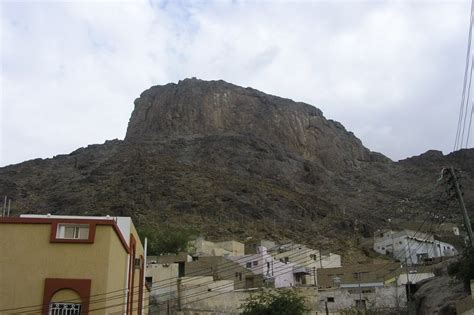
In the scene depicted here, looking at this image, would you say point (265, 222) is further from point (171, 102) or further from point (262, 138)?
point (171, 102)

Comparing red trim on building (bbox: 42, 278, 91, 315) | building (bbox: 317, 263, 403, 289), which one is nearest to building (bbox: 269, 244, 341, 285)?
building (bbox: 317, 263, 403, 289)

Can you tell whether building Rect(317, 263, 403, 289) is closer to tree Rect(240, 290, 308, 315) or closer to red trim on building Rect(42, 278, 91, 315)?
tree Rect(240, 290, 308, 315)

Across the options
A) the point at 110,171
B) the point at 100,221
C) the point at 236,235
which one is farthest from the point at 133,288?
the point at 110,171

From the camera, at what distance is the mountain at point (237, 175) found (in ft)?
336

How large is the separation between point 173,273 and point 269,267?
13.3 metres

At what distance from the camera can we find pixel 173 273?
50125 mm

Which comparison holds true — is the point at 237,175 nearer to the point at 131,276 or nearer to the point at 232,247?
the point at 232,247

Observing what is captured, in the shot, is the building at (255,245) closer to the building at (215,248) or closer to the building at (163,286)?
the building at (215,248)

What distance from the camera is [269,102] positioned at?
180 m

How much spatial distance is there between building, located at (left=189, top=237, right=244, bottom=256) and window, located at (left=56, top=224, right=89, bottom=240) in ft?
150

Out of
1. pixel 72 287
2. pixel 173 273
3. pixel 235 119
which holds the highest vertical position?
pixel 235 119

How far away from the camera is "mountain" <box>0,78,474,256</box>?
336 feet

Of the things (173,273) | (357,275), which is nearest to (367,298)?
(357,275)

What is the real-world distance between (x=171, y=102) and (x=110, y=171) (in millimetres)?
53418
